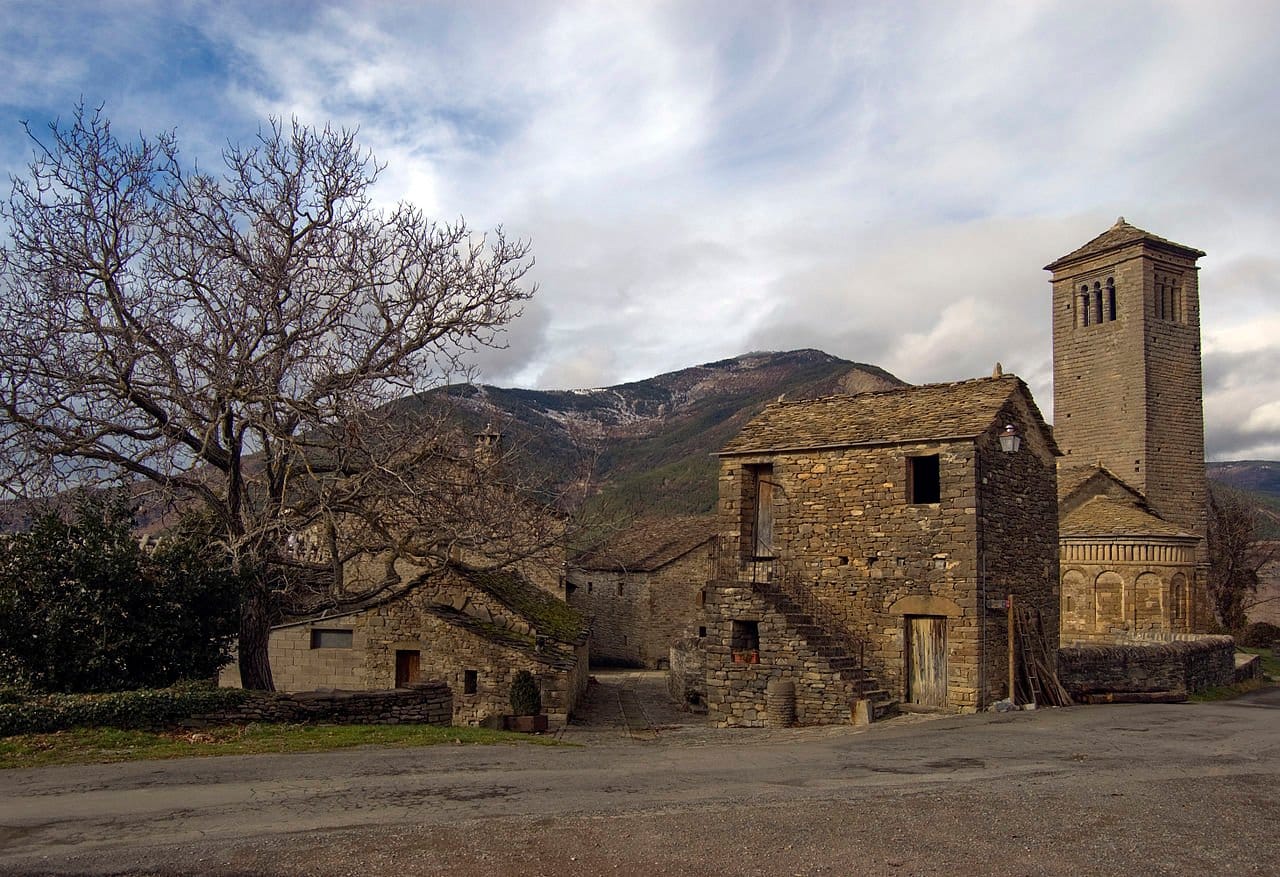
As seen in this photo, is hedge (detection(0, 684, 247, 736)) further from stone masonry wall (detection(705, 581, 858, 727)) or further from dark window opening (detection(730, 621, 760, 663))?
dark window opening (detection(730, 621, 760, 663))

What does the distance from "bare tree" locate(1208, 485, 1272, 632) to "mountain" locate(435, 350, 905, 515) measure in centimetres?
2998

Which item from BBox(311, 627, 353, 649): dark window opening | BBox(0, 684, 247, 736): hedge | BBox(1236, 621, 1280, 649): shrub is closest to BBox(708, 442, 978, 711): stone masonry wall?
BBox(311, 627, 353, 649): dark window opening

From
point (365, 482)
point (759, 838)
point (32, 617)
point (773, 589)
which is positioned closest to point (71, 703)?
point (32, 617)

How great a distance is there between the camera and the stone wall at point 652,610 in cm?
3756

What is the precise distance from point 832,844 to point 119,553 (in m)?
11.6

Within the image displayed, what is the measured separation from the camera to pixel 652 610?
3769 cm

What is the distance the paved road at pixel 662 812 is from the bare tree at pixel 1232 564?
3867 cm

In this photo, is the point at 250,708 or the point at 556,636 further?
the point at 556,636

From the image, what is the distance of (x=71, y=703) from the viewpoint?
12.4 meters

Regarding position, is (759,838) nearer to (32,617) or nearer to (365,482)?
(365,482)

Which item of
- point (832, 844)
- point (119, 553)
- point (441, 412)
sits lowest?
point (832, 844)

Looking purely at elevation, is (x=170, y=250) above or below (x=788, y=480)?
above

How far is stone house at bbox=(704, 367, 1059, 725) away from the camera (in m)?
17.7

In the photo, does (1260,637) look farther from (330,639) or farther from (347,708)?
(347,708)
